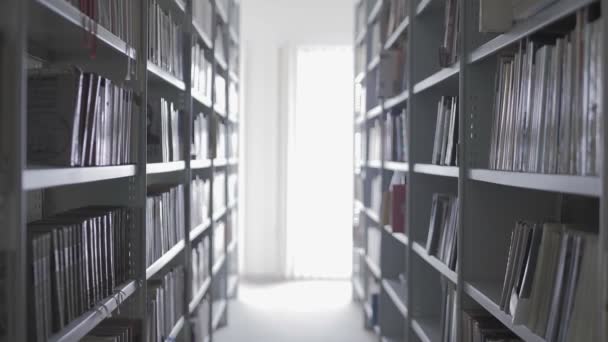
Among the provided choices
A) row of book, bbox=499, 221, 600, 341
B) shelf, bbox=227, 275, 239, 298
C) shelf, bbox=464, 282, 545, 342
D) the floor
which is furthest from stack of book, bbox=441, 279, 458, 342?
shelf, bbox=227, 275, 239, 298

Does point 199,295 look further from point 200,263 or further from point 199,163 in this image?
point 199,163

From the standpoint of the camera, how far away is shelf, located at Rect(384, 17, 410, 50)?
245cm

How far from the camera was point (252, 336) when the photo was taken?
137 inches

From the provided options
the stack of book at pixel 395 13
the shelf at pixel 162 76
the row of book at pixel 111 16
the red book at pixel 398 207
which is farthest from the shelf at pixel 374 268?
the row of book at pixel 111 16

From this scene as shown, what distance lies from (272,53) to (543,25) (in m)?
4.22

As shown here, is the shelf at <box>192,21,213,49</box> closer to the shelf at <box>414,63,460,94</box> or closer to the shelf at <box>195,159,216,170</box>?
the shelf at <box>195,159,216,170</box>

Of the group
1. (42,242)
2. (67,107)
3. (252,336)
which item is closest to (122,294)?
(42,242)

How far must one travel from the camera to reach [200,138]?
2752 mm

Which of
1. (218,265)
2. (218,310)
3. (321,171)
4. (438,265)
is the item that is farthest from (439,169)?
(321,171)

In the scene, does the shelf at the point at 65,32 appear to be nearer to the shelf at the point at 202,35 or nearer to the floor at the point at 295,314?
the shelf at the point at 202,35

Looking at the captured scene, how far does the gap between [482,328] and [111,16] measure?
1457mm

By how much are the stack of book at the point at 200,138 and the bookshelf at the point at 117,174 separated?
3 cm

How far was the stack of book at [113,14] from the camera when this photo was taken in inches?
53.2

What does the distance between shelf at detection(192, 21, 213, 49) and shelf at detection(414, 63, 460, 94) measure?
44.6 inches
